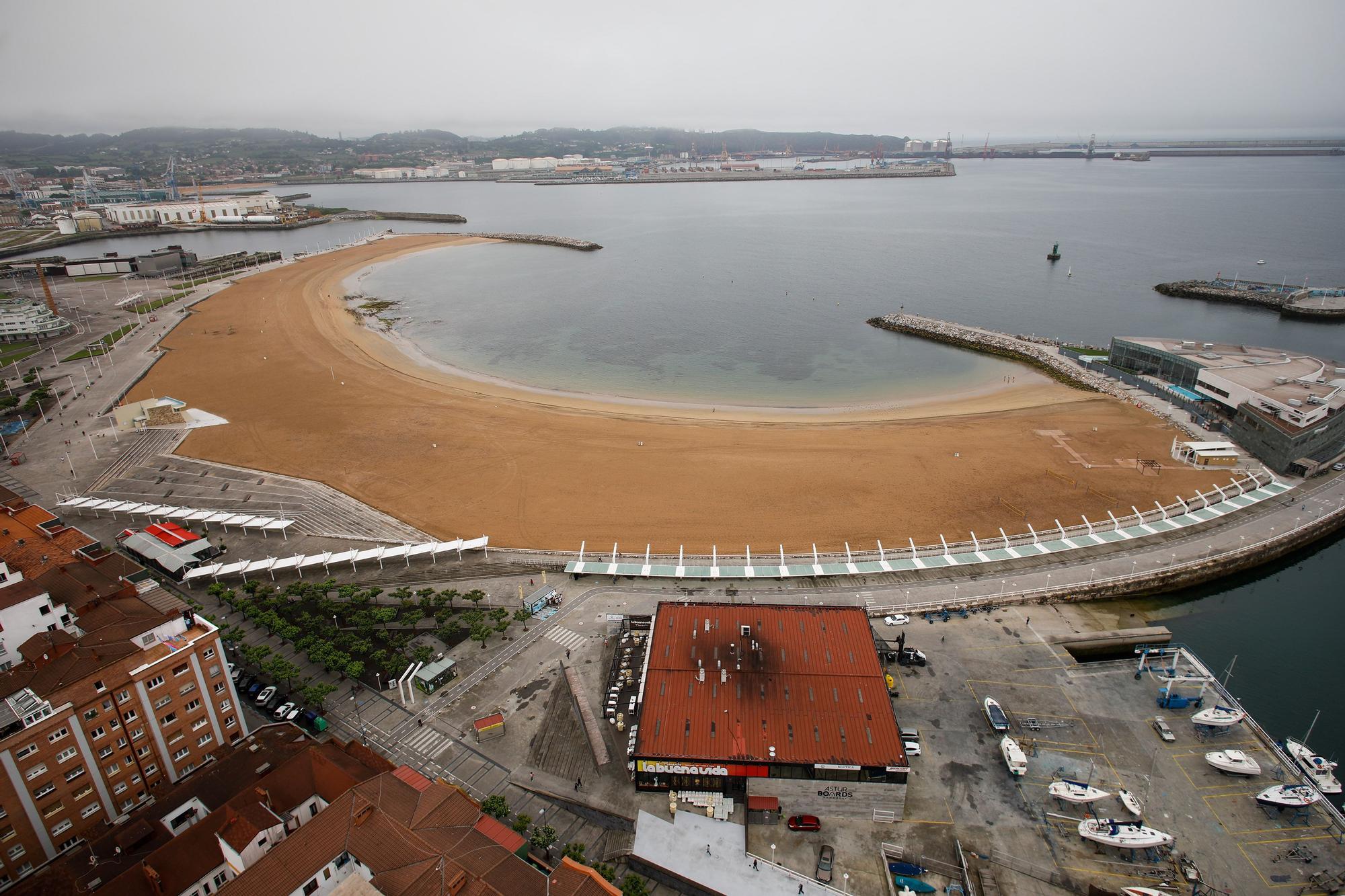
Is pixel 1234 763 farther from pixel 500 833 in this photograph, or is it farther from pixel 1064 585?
pixel 500 833

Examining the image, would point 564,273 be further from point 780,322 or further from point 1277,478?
point 1277,478

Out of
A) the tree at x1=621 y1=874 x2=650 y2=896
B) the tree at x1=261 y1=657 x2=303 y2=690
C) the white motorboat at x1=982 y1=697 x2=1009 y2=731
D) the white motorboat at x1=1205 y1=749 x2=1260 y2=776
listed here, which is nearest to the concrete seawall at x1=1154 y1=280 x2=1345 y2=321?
the white motorboat at x1=1205 y1=749 x2=1260 y2=776

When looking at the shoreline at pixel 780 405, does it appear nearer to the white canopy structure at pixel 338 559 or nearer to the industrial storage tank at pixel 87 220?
the white canopy structure at pixel 338 559

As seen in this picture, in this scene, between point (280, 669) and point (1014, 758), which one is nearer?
point (1014, 758)

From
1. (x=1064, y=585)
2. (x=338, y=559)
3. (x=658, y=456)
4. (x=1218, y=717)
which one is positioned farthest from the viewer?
(x=658, y=456)

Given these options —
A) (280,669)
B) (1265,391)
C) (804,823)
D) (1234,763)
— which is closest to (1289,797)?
(1234,763)

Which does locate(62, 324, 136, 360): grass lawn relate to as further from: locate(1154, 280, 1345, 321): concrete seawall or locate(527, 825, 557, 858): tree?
locate(1154, 280, 1345, 321): concrete seawall
